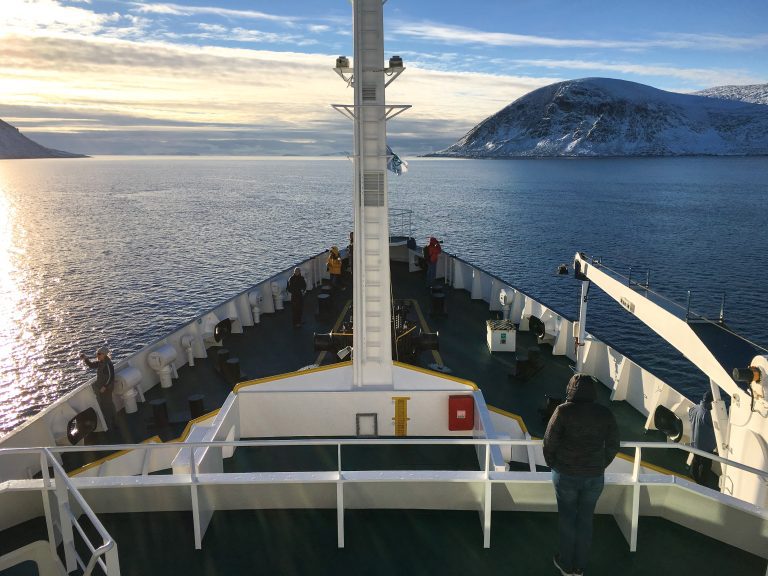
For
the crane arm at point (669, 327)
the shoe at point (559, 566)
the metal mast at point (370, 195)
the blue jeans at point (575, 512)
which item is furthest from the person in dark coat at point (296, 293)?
the blue jeans at point (575, 512)

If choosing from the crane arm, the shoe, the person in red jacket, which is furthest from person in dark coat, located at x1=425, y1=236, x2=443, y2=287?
the shoe

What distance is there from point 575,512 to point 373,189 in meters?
5.50

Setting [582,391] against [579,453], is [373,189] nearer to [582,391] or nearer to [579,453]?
[582,391]

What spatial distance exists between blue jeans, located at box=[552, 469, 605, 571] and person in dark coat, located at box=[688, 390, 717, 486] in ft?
14.9

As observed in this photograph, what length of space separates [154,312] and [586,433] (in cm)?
3736

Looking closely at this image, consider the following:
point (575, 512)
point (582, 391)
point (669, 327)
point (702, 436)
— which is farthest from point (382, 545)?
point (669, 327)

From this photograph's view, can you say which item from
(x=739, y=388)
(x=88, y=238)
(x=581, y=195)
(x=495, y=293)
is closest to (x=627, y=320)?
(x=495, y=293)

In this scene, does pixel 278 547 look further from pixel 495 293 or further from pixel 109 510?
pixel 495 293

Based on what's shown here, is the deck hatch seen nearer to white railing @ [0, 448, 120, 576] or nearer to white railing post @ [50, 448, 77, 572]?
white railing @ [0, 448, 120, 576]

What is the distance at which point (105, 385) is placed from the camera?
34.0ft

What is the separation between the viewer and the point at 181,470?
7.07m

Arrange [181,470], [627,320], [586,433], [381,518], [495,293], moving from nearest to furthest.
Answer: [586,433], [381,518], [181,470], [495,293], [627,320]

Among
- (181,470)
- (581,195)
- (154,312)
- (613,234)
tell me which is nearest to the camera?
(181,470)

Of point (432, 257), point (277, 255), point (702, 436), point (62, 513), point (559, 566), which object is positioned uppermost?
point (432, 257)
